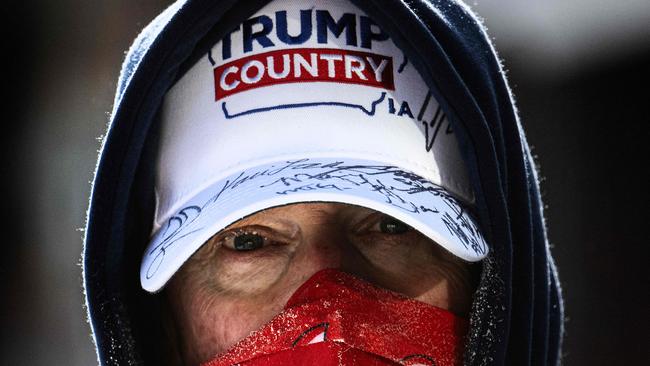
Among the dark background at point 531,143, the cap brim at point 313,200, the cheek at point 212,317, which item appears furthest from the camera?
the dark background at point 531,143

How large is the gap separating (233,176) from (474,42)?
0.53 m

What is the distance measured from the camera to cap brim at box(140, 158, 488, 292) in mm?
1952

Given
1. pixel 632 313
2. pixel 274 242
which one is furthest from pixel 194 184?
pixel 632 313

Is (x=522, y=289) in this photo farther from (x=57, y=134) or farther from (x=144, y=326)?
(x=57, y=134)

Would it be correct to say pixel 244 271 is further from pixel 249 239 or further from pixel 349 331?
pixel 349 331

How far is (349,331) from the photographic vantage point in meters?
1.99

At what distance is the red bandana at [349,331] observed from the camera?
198 cm

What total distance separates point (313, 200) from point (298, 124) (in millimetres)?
202

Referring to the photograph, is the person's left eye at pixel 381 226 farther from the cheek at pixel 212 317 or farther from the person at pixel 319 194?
the cheek at pixel 212 317

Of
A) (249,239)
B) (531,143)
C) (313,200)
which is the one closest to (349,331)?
(313,200)

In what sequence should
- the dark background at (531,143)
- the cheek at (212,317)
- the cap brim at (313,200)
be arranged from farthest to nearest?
the dark background at (531,143), the cheek at (212,317), the cap brim at (313,200)

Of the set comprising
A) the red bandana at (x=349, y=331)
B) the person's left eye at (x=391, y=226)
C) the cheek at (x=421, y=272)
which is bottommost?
the red bandana at (x=349, y=331)
